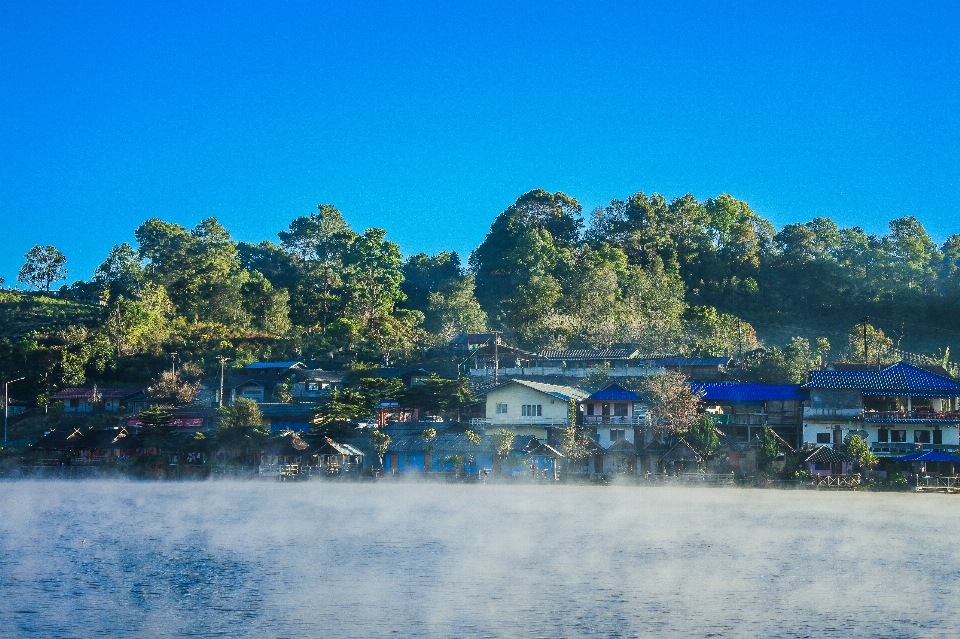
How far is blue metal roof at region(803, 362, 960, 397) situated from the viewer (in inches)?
1964

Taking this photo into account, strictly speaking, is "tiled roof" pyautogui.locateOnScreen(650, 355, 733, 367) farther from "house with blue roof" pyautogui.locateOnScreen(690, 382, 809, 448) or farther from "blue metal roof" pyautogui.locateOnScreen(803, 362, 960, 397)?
"blue metal roof" pyautogui.locateOnScreen(803, 362, 960, 397)

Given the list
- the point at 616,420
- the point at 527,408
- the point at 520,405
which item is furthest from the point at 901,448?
the point at 520,405

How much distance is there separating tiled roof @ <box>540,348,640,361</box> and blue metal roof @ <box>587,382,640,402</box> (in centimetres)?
1038

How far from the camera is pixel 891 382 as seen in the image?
50.7m

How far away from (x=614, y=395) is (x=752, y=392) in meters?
7.75

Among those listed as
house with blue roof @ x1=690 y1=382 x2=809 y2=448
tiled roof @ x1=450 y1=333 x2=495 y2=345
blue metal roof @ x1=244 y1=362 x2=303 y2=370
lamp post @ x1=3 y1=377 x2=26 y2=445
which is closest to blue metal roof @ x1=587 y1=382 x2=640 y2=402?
house with blue roof @ x1=690 y1=382 x2=809 y2=448

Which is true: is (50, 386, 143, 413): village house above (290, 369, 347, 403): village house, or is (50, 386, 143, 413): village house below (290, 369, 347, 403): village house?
below

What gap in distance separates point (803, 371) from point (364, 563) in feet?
134

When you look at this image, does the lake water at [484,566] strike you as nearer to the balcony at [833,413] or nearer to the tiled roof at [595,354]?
the balcony at [833,413]

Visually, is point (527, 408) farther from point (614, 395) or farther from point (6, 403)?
point (6, 403)

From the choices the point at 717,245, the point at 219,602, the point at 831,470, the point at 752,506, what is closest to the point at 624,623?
the point at 219,602

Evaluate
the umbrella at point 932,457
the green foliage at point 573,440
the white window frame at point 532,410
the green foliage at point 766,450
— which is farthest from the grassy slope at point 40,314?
the umbrella at point 932,457

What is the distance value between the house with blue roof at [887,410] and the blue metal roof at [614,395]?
28.9 ft

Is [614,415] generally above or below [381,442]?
above
